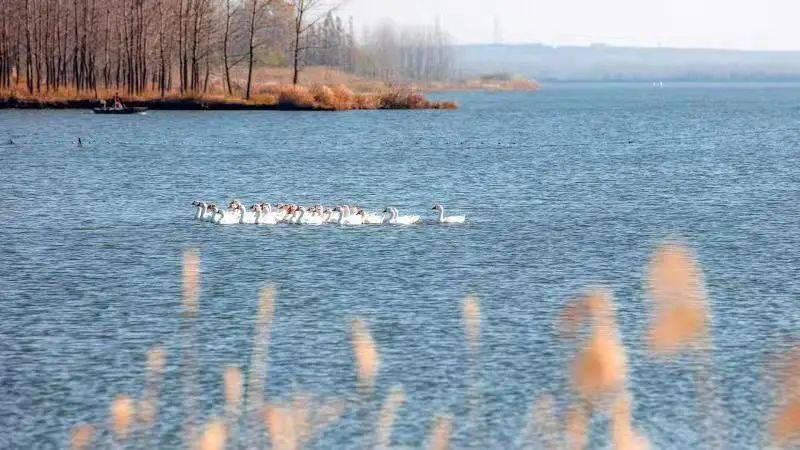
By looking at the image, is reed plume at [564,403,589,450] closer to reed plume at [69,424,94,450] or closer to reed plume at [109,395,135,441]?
reed plume at [109,395,135,441]

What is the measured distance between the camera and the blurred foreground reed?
62.0 ft

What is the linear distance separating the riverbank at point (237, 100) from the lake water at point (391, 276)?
150ft

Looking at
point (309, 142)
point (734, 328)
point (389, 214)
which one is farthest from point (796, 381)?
point (309, 142)

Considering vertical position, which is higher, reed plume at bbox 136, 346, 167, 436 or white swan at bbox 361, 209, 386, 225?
reed plume at bbox 136, 346, 167, 436

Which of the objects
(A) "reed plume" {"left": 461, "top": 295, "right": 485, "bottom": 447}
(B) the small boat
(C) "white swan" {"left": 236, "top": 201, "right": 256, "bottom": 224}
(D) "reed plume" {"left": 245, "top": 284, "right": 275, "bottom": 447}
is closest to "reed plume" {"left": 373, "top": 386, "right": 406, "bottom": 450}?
(A) "reed plume" {"left": 461, "top": 295, "right": 485, "bottom": 447}

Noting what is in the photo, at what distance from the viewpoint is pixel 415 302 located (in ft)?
93.4

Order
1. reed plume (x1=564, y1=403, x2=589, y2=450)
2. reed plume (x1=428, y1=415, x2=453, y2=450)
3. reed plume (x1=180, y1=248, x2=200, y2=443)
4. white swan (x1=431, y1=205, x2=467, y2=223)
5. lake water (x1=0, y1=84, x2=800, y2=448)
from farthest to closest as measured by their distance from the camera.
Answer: white swan (x1=431, y1=205, x2=467, y2=223), lake water (x1=0, y1=84, x2=800, y2=448), reed plume (x1=180, y1=248, x2=200, y2=443), reed plume (x1=564, y1=403, x2=589, y2=450), reed plume (x1=428, y1=415, x2=453, y2=450)

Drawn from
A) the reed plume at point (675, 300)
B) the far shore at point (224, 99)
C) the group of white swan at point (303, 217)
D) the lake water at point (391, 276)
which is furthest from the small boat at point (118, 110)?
the reed plume at point (675, 300)

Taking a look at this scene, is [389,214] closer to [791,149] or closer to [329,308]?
[329,308]

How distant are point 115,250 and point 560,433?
63.1ft

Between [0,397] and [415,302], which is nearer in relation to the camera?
[0,397]

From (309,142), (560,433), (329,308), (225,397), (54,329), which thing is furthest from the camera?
(309,142)

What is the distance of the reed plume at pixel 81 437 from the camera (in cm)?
1858

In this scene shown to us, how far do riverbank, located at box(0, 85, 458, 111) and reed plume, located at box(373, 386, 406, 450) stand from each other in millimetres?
101457
